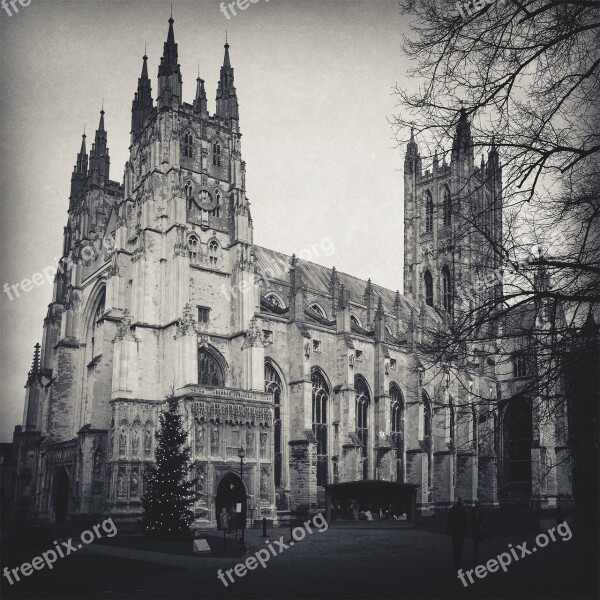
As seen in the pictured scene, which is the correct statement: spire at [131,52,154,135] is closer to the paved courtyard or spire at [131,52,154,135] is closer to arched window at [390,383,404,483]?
arched window at [390,383,404,483]

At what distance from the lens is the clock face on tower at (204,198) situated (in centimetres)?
4550

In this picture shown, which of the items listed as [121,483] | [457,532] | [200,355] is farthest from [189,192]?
[457,532]

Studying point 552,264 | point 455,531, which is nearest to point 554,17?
point 552,264

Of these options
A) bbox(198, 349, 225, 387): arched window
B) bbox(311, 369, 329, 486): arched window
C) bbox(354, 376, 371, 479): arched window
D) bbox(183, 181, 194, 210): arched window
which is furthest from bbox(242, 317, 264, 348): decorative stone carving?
bbox(354, 376, 371, 479): arched window

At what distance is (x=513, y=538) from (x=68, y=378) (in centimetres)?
3222

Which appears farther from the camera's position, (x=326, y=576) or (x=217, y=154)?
(x=217, y=154)

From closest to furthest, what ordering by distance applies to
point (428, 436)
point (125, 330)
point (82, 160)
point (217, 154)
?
point (125, 330) < point (217, 154) < point (82, 160) < point (428, 436)

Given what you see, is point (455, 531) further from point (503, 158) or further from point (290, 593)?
point (503, 158)

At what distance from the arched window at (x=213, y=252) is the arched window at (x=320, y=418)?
420 inches

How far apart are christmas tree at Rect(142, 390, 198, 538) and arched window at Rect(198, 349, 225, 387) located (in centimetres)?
897

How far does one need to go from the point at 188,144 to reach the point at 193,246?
24.6ft

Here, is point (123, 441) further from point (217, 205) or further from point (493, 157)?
point (493, 157)

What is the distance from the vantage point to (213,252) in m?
44.9

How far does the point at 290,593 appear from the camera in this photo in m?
13.1
